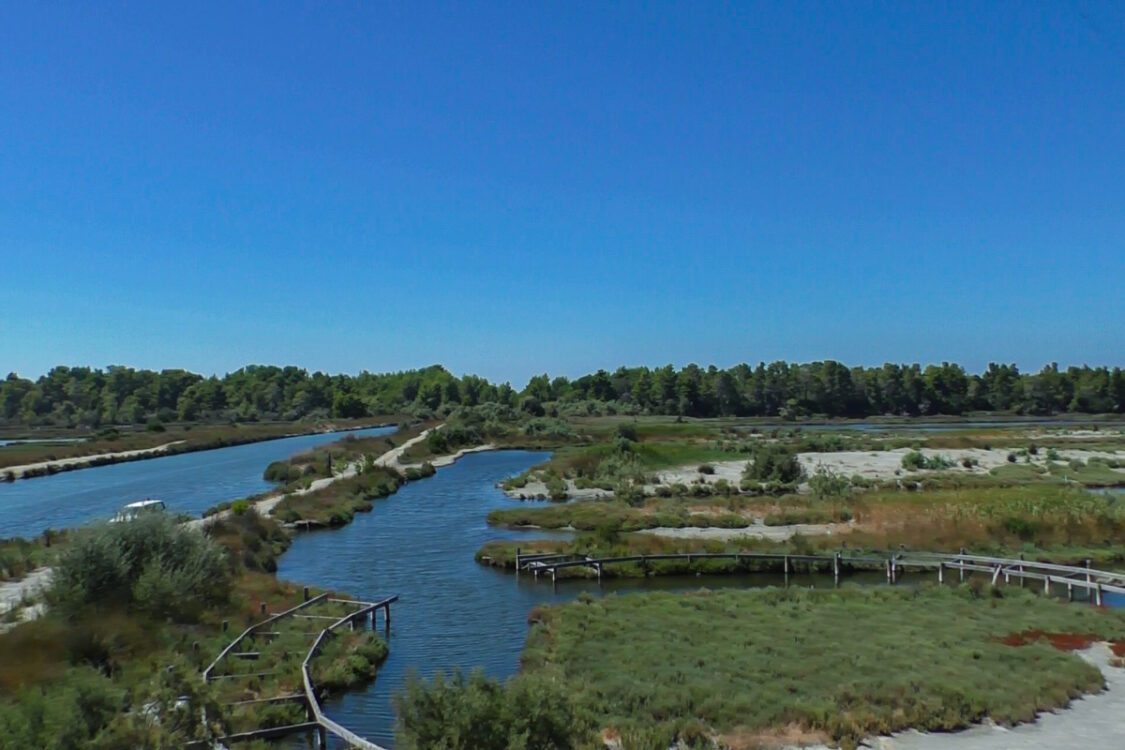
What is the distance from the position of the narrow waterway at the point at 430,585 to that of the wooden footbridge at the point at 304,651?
106cm

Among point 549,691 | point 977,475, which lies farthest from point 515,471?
point 549,691

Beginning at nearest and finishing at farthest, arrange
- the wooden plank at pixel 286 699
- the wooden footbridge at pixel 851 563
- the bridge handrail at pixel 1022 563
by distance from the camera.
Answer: the wooden plank at pixel 286 699
the bridge handrail at pixel 1022 563
the wooden footbridge at pixel 851 563

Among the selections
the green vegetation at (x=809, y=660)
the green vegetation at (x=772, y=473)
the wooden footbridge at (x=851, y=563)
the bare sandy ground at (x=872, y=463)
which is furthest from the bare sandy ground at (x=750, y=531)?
the bare sandy ground at (x=872, y=463)

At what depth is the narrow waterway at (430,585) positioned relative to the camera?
23.2 m

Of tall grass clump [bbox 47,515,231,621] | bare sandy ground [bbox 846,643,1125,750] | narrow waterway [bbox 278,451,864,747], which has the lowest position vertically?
narrow waterway [bbox 278,451,864,747]

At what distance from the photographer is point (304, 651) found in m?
23.5

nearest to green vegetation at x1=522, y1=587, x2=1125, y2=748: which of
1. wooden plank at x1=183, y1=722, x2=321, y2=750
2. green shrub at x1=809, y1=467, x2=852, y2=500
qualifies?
wooden plank at x1=183, y1=722, x2=321, y2=750

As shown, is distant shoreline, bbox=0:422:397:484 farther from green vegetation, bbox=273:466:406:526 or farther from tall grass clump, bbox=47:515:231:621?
tall grass clump, bbox=47:515:231:621

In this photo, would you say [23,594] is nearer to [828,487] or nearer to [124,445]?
[828,487]

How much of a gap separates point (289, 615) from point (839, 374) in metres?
176

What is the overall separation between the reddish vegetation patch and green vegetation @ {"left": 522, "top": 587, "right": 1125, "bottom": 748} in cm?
21

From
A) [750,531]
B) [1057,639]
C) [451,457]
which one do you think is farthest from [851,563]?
[451,457]

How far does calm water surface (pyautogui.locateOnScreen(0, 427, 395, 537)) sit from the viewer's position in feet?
185

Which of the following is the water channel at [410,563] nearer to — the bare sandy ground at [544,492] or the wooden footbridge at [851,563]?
the wooden footbridge at [851,563]
